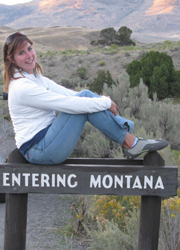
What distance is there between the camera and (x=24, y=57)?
2.41 m

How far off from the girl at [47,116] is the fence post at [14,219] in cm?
22

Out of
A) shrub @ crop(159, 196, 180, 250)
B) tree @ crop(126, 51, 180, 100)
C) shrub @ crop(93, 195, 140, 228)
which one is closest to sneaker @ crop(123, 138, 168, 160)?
shrub @ crop(159, 196, 180, 250)

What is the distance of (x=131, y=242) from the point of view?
8.44 feet

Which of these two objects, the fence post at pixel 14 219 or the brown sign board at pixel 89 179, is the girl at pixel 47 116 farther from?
the fence post at pixel 14 219

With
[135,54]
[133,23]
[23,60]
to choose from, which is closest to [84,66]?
[135,54]

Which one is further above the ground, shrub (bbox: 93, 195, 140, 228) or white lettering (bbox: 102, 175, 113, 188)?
white lettering (bbox: 102, 175, 113, 188)

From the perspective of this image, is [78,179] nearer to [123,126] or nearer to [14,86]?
[123,126]

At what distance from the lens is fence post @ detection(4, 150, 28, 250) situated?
225 cm

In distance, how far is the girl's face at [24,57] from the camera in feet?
7.86

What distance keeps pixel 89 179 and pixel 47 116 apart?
58 centimetres

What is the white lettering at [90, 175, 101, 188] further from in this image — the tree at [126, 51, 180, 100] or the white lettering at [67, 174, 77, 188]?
A: the tree at [126, 51, 180, 100]

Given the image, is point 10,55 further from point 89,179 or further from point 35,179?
point 89,179

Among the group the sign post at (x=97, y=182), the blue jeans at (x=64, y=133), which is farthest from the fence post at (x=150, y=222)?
the blue jeans at (x=64, y=133)

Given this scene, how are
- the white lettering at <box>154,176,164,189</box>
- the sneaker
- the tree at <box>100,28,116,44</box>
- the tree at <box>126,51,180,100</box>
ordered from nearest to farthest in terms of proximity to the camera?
the white lettering at <box>154,176,164,189</box> < the sneaker < the tree at <box>126,51,180,100</box> < the tree at <box>100,28,116,44</box>
